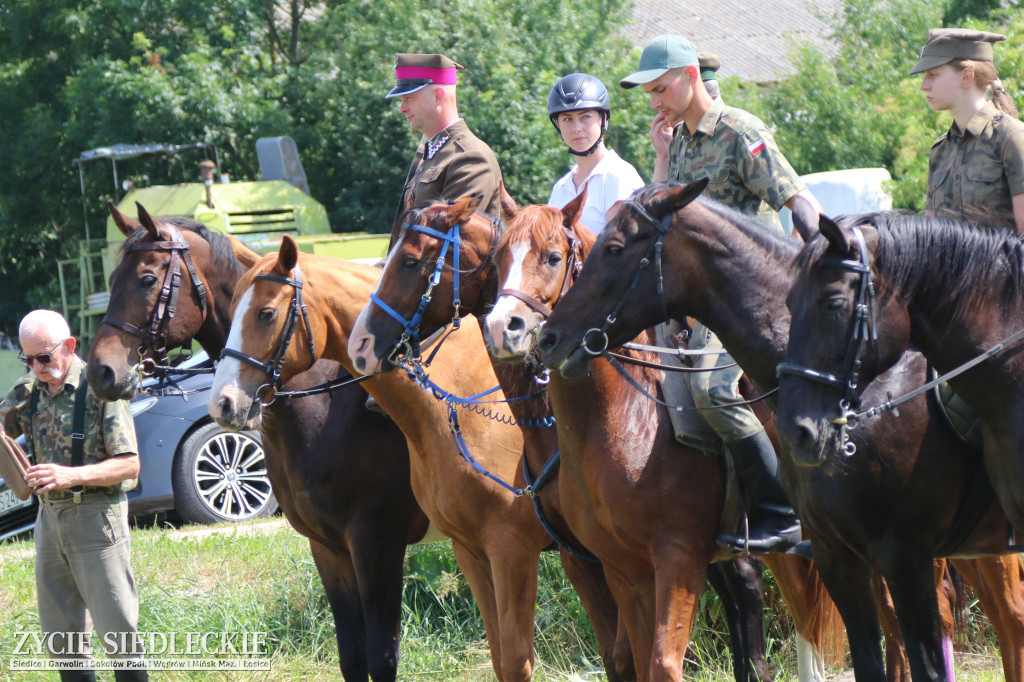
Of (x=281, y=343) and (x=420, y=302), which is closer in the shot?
(x=420, y=302)

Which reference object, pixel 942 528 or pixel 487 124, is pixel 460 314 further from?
pixel 487 124

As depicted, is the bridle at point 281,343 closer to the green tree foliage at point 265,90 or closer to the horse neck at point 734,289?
the horse neck at point 734,289

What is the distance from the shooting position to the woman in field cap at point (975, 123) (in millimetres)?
4559

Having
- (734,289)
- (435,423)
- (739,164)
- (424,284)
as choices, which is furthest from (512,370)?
(739,164)

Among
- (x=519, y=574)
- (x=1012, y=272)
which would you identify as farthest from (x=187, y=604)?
(x=1012, y=272)

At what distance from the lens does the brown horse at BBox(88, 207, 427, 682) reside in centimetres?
560

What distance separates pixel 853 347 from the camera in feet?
11.7

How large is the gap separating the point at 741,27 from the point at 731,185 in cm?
2898

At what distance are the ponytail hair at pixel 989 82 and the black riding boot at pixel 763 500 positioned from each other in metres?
1.74

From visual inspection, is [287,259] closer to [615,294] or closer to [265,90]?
[615,294]

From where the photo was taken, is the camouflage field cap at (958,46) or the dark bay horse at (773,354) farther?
the camouflage field cap at (958,46)

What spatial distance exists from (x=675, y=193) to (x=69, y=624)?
3.99 m

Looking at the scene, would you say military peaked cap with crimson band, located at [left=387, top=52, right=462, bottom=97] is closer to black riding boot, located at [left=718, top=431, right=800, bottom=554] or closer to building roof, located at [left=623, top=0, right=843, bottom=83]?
black riding boot, located at [left=718, top=431, right=800, bottom=554]

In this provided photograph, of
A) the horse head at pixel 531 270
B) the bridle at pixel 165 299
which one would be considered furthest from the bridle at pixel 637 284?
the bridle at pixel 165 299
